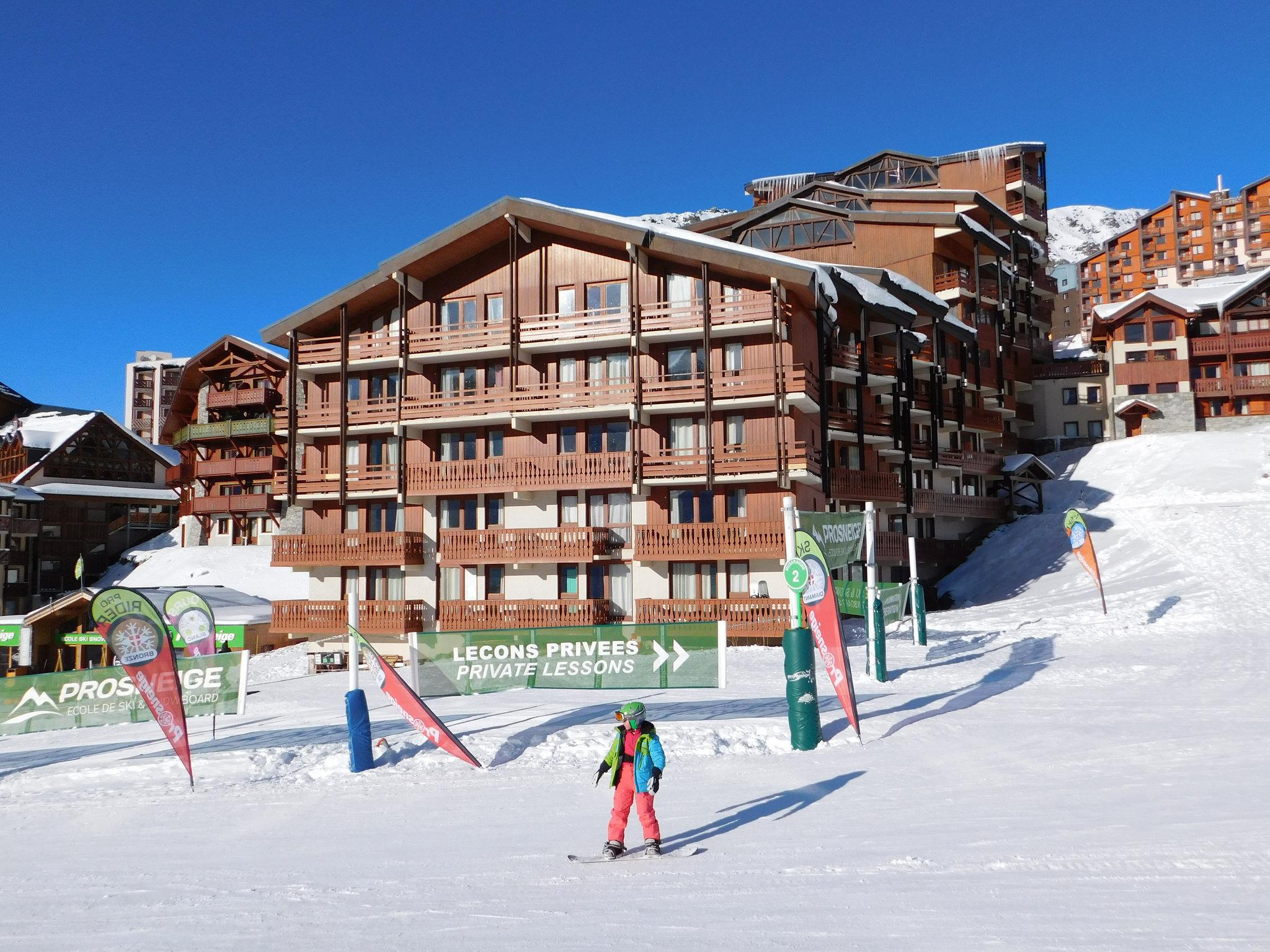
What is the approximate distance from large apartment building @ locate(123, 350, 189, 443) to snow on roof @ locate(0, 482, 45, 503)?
2400 inches

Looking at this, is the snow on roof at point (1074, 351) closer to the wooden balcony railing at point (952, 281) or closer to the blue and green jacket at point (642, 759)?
Result: the wooden balcony railing at point (952, 281)

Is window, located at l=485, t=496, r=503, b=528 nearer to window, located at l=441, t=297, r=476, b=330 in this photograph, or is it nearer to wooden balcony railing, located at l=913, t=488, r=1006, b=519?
window, located at l=441, t=297, r=476, b=330

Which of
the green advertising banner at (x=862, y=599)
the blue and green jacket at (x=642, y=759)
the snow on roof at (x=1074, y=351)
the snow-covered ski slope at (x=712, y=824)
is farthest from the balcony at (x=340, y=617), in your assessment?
the snow on roof at (x=1074, y=351)

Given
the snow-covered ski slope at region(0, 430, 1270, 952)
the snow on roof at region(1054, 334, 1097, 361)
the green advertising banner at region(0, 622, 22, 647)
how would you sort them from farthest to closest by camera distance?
the snow on roof at region(1054, 334, 1097, 361), the green advertising banner at region(0, 622, 22, 647), the snow-covered ski slope at region(0, 430, 1270, 952)

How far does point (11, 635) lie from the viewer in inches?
1479

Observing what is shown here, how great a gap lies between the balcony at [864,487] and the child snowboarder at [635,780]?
24.2 m

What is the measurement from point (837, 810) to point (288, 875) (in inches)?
224

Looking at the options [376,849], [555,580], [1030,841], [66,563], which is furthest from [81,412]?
[1030,841]

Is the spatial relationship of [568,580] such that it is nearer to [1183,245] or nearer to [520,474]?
[520,474]

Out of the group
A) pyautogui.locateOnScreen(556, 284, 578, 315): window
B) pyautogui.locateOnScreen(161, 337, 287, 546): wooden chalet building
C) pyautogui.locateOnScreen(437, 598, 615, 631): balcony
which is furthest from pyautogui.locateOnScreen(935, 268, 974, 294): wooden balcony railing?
pyautogui.locateOnScreen(161, 337, 287, 546): wooden chalet building

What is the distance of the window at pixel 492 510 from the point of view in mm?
33969

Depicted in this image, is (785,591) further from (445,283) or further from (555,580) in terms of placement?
(445,283)

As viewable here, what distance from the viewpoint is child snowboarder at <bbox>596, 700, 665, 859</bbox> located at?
30.4 ft

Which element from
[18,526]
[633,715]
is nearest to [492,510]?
[633,715]
